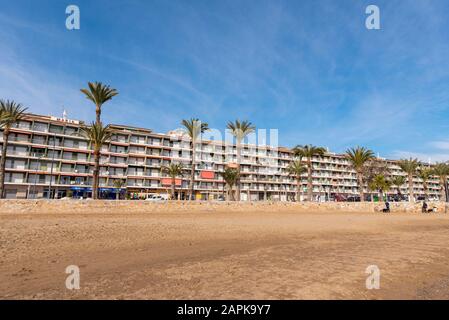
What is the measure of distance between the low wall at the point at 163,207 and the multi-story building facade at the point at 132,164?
2831 cm

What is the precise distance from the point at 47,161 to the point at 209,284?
72.8 m

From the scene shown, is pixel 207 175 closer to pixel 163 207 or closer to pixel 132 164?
pixel 132 164

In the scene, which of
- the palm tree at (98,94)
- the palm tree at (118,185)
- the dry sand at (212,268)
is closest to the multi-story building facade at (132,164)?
the palm tree at (118,185)

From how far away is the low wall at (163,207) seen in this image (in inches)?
1106

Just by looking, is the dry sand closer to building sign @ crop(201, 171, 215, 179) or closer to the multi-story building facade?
the multi-story building facade

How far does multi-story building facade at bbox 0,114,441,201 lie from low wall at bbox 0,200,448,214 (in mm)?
28305

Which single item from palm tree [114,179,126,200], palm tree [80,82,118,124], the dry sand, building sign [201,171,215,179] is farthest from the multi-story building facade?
the dry sand

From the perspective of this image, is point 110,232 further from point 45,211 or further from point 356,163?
point 356,163

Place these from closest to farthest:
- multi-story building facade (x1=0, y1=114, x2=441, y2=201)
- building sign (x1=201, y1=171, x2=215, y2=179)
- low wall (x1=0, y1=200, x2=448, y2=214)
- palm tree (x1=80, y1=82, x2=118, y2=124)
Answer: low wall (x1=0, y1=200, x2=448, y2=214) → palm tree (x1=80, y1=82, x2=118, y2=124) → multi-story building facade (x1=0, y1=114, x2=441, y2=201) → building sign (x1=201, y1=171, x2=215, y2=179)

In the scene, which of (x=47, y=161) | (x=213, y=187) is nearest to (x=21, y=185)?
(x=47, y=161)

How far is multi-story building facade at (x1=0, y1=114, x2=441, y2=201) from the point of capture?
63.9 m

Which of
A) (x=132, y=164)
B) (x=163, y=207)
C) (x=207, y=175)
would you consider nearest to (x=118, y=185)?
(x=132, y=164)
